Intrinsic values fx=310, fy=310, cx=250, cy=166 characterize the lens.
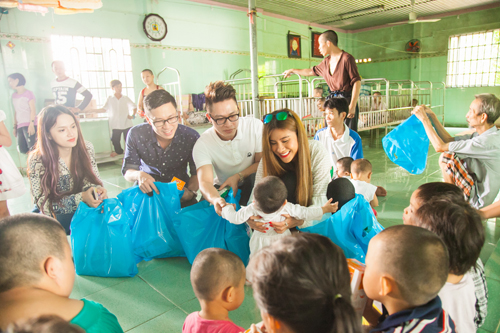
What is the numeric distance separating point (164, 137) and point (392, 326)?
2.07 m

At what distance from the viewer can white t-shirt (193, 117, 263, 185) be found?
231cm

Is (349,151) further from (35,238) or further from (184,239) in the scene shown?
(35,238)

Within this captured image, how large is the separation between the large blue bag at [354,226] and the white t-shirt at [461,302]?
59cm

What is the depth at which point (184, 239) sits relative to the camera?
2.16 m

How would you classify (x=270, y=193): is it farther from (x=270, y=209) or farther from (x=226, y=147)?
(x=226, y=147)

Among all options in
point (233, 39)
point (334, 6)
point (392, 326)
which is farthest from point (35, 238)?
point (334, 6)

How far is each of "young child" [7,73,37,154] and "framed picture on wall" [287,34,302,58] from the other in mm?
8201

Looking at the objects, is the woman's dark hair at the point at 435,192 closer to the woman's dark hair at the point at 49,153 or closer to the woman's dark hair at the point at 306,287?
the woman's dark hair at the point at 306,287

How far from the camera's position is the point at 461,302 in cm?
113

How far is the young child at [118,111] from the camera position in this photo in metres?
6.34

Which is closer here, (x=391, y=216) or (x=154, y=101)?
(x=154, y=101)

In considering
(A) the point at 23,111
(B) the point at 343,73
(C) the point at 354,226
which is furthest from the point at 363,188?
(A) the point at 23,111

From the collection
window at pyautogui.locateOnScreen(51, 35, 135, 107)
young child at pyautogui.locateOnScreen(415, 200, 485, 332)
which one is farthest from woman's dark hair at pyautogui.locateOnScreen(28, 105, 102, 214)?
window at pyautogui.locateOnScreen(51, 35, 135, 107)

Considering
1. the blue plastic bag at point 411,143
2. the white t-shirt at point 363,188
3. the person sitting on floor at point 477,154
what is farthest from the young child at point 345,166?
the person sitting on floor at point 477,154
